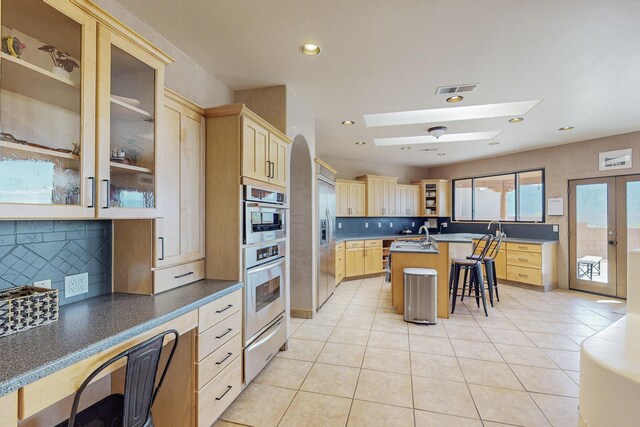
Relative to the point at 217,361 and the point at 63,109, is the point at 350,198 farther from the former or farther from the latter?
the point at 63,109

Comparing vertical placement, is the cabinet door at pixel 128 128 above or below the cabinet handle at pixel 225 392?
above

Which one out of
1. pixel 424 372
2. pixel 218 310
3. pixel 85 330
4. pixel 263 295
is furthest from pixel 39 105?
pixel 424 372

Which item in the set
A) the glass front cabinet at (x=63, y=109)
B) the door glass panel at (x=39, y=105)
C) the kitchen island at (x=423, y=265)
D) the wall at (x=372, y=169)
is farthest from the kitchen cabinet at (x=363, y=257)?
the door glass panel at (x=39, y=105)

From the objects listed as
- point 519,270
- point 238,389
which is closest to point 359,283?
point 519,270

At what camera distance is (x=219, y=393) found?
1.94m

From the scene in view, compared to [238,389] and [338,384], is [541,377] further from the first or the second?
[238,389]

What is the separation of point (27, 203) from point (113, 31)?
37.2 inches

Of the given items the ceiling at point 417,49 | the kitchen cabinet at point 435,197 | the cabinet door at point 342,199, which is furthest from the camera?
the kitchen cabinet at point 435,197

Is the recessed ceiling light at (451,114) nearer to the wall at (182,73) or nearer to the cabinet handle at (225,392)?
the wall at (182,73)

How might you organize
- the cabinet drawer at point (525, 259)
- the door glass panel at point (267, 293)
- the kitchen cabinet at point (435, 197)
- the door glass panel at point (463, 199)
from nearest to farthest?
the door glass panel at point (267, 293)
the cabinet drawer at point (525, 259)
the door glass panel at point (463, 199)
the kitchen cabinet at point (435, 197)

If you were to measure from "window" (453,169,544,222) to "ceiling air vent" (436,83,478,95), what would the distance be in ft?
13.3

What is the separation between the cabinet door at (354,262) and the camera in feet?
20.2

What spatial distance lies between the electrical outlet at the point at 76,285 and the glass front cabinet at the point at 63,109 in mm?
519

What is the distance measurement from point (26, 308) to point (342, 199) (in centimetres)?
554
